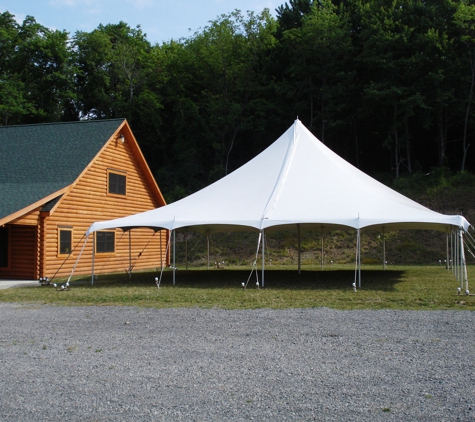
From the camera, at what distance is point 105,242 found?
17.4 meters

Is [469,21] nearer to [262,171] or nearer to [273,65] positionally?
[273,65]

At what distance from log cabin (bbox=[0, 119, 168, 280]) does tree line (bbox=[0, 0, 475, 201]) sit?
11453 mm

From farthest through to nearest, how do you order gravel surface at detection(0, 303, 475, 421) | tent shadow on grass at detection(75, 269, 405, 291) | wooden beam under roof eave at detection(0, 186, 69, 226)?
1. wooden beam under roof eave at detection(0, 186, 69, 226)
2. tent shadow on grass at detection(75, 269, 405, 291)
3. gravel surface at detection(0, 303, 475, 421)

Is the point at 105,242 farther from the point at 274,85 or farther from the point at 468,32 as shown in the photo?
the point at 468,32

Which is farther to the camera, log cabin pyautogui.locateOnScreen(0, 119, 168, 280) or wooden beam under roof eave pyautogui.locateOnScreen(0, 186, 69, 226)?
log cabin pyautogui.locateOnScreen(0, 119, 168, 280)

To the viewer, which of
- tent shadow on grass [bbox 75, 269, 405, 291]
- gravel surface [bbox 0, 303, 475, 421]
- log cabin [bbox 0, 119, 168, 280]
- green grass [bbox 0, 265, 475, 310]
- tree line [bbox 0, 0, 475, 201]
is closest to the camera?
gravel surface [bbox 0, 303, 475, 421]

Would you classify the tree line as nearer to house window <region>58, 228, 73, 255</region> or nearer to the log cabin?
the log cabin

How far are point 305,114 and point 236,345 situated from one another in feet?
87.5

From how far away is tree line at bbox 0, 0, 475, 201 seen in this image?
2778cm

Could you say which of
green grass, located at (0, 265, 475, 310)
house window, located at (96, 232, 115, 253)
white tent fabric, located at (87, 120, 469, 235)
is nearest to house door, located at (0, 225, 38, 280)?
green grass, located at (0, 265, 475, 310)

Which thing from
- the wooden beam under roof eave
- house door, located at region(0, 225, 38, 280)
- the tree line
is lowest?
house door, located at region(0, 225, 38, 280)

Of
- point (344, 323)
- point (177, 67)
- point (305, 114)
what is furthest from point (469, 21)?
point (344, 323)

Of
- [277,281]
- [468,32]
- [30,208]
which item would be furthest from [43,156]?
[468,32]

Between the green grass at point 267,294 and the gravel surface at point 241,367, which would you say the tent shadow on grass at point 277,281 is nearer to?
the green grass at point 267,294
